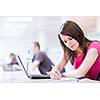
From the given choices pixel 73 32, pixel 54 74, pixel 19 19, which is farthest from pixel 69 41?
pixel 19 19

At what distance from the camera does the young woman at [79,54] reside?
220 cm

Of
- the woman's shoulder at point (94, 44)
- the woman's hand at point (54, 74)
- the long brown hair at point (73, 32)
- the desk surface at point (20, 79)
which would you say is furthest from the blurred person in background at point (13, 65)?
the woman's shoulder at point (94, 44)

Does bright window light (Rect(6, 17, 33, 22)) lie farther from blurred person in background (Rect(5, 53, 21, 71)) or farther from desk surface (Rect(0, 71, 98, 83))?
desk surface (Rect(0, 71, 98, 83))

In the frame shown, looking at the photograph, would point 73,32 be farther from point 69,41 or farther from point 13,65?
point 13,65

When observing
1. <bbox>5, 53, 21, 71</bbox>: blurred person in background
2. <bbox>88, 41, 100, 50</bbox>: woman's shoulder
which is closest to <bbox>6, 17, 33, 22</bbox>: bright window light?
<bbox>5, 53, 21, 71</bbox>: blurred person in background

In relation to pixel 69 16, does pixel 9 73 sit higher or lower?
lower

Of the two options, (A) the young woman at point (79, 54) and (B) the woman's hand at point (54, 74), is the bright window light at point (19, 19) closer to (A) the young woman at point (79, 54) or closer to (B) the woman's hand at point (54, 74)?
(A) the young woman at point (79, 54)

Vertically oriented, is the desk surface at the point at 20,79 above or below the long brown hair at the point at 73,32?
below

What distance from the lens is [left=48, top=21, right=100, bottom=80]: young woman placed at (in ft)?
7.20
